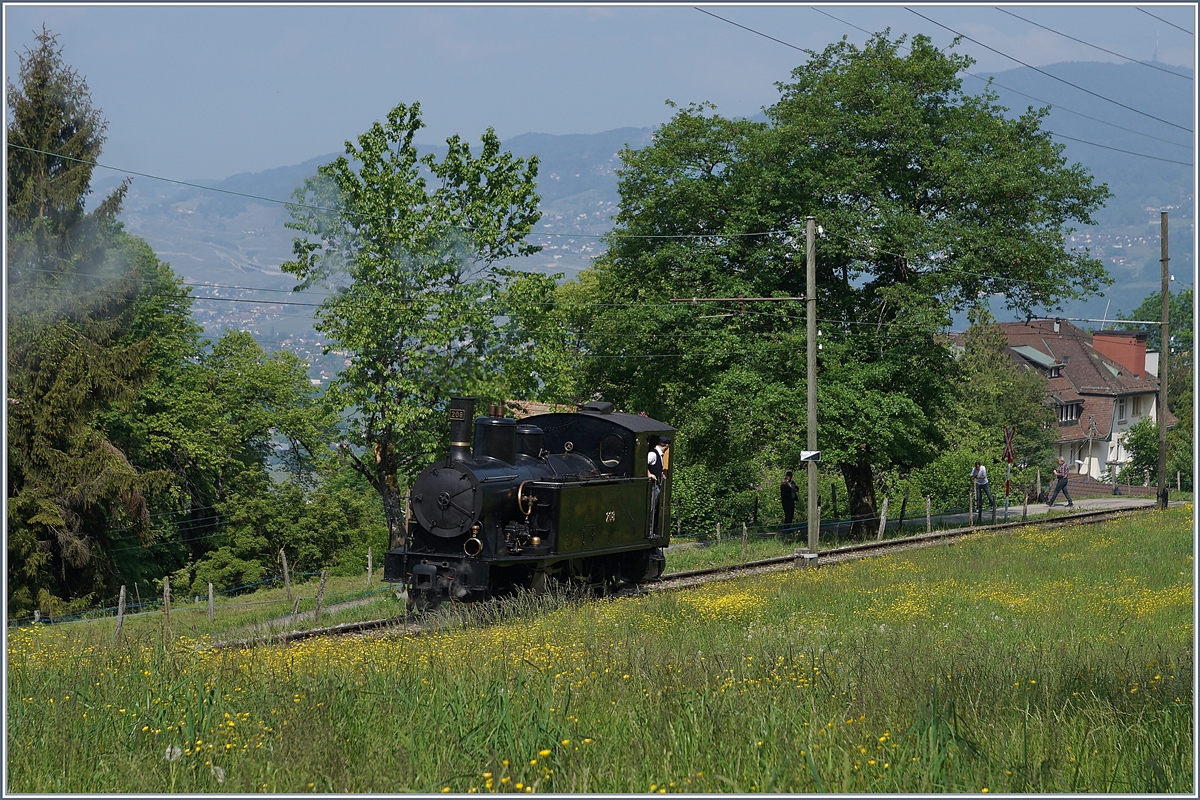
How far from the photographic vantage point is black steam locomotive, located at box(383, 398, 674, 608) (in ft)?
50.8

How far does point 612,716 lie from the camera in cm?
607

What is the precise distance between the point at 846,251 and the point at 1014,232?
465 cm

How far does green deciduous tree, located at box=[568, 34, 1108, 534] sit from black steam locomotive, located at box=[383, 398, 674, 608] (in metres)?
10.0

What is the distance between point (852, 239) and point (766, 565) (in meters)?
9.32

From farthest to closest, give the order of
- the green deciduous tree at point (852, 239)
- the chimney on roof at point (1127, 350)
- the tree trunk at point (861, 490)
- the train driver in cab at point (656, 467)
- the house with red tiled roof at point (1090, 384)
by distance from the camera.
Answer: the chimney on roof at point (1127, 350), the house with red tiled roof at point (1090, 384), the tree trunk at point (861, 490), the green deciduous tree at point (852, 239), the train driver in cab at point (656, 467)

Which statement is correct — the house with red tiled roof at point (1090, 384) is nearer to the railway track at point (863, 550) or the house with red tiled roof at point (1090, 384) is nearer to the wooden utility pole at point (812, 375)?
the railway track at point (863, 550)

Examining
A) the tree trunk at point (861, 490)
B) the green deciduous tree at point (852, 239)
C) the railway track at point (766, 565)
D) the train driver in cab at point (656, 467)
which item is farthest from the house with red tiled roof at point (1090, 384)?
the train driver in cab at point (656, 467)

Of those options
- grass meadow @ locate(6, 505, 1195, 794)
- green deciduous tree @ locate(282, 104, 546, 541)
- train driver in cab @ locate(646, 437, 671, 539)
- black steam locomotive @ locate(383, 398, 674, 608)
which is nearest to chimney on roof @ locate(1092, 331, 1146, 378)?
green deciduous tree @ locate(282, 104, 546, 541)

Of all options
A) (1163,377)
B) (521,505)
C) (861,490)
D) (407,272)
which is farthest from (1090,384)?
(521,505)

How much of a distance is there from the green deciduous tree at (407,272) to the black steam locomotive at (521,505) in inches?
314

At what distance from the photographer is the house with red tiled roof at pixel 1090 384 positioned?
275 feet

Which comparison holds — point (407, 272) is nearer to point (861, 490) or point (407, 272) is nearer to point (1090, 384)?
point (861, 490)

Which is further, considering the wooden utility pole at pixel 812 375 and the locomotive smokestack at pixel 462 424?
the wooden utility pole at pixel 812 375

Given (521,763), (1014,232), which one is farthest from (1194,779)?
(1014,232)
